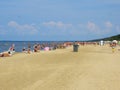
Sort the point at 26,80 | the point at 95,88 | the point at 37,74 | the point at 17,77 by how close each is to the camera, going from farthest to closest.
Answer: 1. the point at 37,74
2. the point at 17,77
3. the point at 26,80
4. the point at 95,88

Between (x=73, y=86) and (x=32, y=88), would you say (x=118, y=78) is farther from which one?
(x=32, y=88)

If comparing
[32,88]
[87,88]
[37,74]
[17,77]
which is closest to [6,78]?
[17,77]

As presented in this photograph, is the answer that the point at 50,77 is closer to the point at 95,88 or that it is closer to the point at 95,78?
the point at 95,78

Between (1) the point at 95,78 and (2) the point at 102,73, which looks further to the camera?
(2) the point at 102,73

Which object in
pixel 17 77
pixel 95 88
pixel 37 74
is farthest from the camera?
pixel 37 74

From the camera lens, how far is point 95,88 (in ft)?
38.0

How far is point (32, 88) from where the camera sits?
11.8 m

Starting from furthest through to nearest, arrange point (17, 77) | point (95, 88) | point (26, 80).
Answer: point (17, 77) → point (26, 80) → point (95, 88)

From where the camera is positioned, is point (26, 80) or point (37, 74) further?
point (37, 74)

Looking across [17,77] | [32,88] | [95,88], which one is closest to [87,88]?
[95,88]

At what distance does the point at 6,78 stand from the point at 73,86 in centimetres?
355

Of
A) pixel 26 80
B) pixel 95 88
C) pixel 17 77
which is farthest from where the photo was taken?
pixel 17 77

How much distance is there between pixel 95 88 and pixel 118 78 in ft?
9.15

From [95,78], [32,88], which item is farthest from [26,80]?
[95,78]
